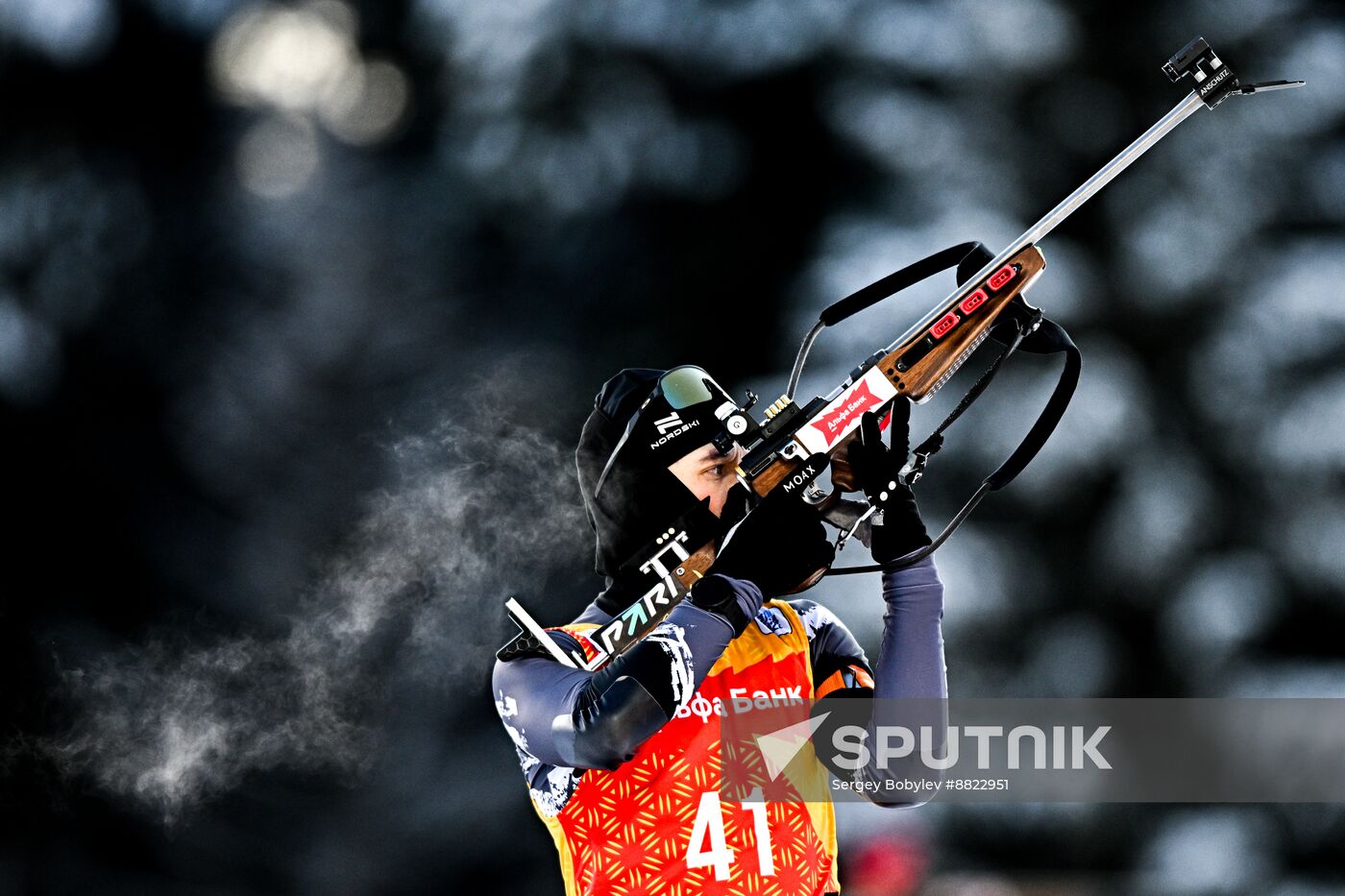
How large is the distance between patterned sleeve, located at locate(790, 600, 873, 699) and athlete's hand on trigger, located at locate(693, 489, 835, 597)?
0.20m

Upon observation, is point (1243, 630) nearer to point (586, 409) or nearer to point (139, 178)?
point (586, 409)

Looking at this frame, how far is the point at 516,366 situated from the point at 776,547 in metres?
1.26

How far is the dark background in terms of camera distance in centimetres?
251

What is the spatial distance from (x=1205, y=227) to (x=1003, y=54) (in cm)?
61

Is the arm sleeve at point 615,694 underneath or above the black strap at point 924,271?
underneath

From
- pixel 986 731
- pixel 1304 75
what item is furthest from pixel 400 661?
pixel 1304 75

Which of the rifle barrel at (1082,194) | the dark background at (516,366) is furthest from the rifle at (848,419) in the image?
the dark background at (516,366)

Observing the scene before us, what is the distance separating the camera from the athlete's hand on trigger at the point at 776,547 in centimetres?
149

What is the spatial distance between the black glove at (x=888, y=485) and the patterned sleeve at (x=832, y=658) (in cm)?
23
